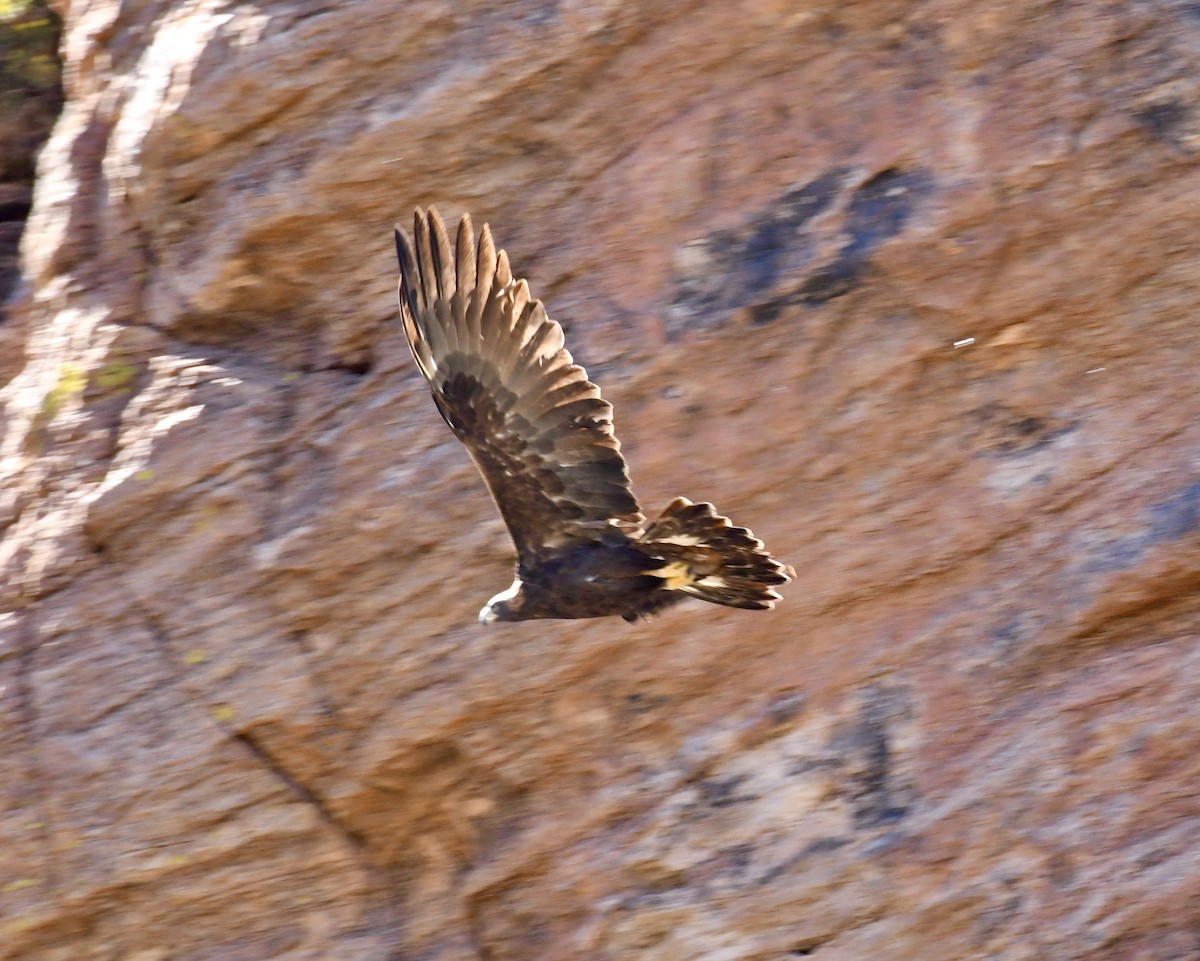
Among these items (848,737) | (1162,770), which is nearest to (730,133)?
(848,737)

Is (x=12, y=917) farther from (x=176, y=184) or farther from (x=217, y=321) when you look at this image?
(x=176, y=184)

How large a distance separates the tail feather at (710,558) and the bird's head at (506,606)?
1.62 ft

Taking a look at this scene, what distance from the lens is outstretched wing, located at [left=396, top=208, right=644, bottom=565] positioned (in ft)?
15.6

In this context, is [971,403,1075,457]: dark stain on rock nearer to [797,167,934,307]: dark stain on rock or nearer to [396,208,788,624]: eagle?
[797,167,934,307]: dark stain on rock

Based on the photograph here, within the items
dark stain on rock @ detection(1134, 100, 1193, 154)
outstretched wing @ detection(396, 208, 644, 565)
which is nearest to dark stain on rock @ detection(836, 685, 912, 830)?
outstretched wing @ detection(396, 208, 644, 565)

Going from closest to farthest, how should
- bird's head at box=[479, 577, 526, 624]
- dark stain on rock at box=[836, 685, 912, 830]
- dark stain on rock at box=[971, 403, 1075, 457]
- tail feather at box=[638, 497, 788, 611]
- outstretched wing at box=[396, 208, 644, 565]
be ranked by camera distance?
outstretched wing at box=[396, 208, 644, 565] < tail feather at box=[638, 497, 788, 611] < bird's head at box=[479, 577, 526, 624] < dark stain on rock at box=[836, 685, 912, 830] < dark stain on rock at box=[971, 403, 1075, 457]

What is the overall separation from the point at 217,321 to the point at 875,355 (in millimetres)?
2818

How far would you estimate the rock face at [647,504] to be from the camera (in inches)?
227

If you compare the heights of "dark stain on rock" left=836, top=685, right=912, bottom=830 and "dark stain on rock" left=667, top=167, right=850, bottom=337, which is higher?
"dark stain on rock" left=667, top=167, right=850, bottom=337

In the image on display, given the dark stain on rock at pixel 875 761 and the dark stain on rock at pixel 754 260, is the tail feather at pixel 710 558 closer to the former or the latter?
the dark stain on rock at pixel 875 761

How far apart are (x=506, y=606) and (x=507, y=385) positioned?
0.93 metres

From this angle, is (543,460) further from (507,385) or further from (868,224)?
(868,224)

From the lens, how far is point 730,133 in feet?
20.2

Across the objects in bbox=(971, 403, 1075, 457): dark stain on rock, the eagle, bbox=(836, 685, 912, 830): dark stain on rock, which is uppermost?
the eagle
